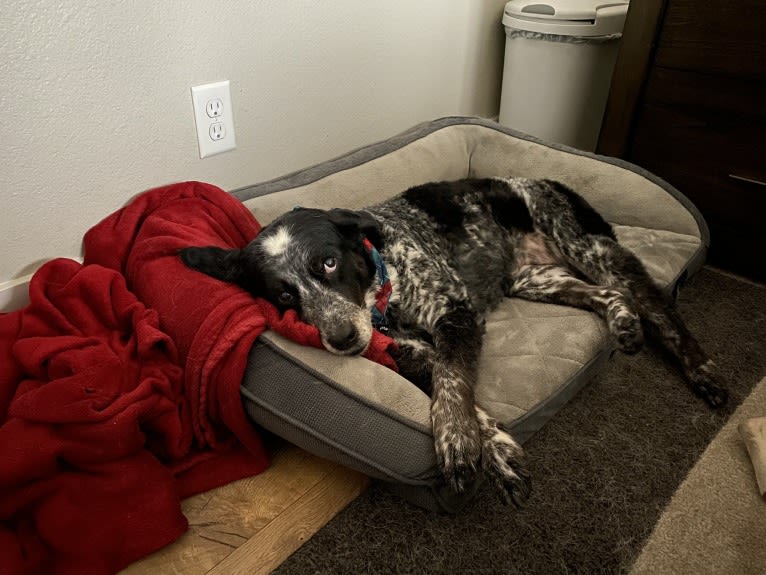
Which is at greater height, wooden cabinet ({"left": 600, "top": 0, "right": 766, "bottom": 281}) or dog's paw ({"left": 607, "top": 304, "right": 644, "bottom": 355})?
wooden cabinet ({"left": 600, "top": 0, "right": 766, "bottom": 281})

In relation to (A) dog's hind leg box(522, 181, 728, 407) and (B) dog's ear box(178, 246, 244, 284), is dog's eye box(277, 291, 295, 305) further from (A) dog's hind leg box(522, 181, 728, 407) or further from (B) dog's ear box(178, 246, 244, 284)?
(A) dog's hind leg box(522, 181, 728, 407)

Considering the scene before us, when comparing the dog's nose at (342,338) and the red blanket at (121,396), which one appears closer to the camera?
the red blanket at (121,396)

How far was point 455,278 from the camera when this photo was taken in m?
→ 2.14

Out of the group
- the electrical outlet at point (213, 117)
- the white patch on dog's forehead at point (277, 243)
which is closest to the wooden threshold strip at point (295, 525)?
the white patch on dog's forehead at point (277, 243)

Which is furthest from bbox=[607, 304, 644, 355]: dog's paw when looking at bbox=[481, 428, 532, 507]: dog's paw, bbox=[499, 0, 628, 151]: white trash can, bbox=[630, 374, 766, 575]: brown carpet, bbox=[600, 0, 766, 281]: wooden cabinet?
bbox=[499, 0, 628, 151]: white trash can

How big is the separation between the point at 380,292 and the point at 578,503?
0.87 metres

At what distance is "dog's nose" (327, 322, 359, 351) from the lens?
1.61 metres

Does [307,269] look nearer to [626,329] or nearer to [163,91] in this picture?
[163,91]

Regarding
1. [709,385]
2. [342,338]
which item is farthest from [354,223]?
[709,385]

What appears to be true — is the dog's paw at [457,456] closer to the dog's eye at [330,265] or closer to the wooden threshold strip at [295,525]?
the wooden threshold strip at [295,525]

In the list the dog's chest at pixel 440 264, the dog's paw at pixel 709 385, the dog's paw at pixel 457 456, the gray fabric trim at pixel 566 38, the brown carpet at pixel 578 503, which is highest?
the gray fabric trim at pixel 566 38

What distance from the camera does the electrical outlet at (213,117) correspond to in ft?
7.06

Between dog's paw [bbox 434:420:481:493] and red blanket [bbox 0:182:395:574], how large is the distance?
36cm

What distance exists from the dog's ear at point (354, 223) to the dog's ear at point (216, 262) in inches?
12.8
